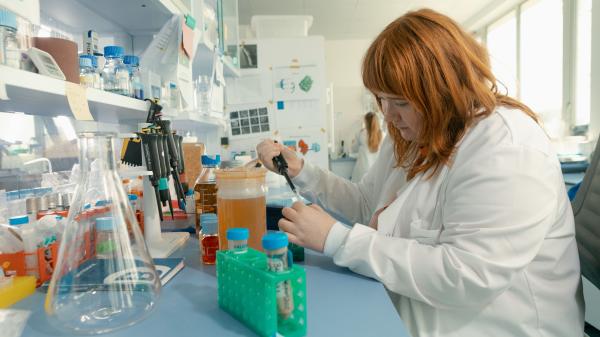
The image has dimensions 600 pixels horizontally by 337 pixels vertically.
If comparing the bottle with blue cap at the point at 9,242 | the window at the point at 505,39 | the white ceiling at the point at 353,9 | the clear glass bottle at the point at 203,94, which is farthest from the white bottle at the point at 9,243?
the window at the point at 505,39

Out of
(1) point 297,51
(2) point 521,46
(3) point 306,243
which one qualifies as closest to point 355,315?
(3) point 306,243

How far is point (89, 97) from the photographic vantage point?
800 mm

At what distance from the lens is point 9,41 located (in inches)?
25.2

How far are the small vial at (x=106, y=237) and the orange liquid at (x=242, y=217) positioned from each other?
0.87ft

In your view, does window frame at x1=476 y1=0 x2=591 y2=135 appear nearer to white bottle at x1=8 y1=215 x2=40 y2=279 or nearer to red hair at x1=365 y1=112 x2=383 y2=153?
red hair at x1=365 y1=112 x2=383 y2=153

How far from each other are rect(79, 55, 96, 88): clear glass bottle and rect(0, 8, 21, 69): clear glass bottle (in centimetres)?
19

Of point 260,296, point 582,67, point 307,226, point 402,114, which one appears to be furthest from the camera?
point 582,67

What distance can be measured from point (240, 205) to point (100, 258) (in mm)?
319

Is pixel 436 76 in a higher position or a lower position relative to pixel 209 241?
higher

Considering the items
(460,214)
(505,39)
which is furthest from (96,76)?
(505,39)

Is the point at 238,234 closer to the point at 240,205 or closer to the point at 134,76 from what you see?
the point at 240,205

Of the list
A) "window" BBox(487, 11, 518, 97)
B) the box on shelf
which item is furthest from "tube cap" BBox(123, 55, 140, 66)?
"window" BBox(487, 11, 518, 97)

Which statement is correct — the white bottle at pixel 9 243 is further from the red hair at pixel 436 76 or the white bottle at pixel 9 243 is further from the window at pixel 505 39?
the window at pixel 505 39

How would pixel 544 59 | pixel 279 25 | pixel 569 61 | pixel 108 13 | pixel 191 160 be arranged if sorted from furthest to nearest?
1. pixel 544 59
2. pixel 569 61
3. pixel 279 25
4. pixel 191 160
5. pixel 108 13
